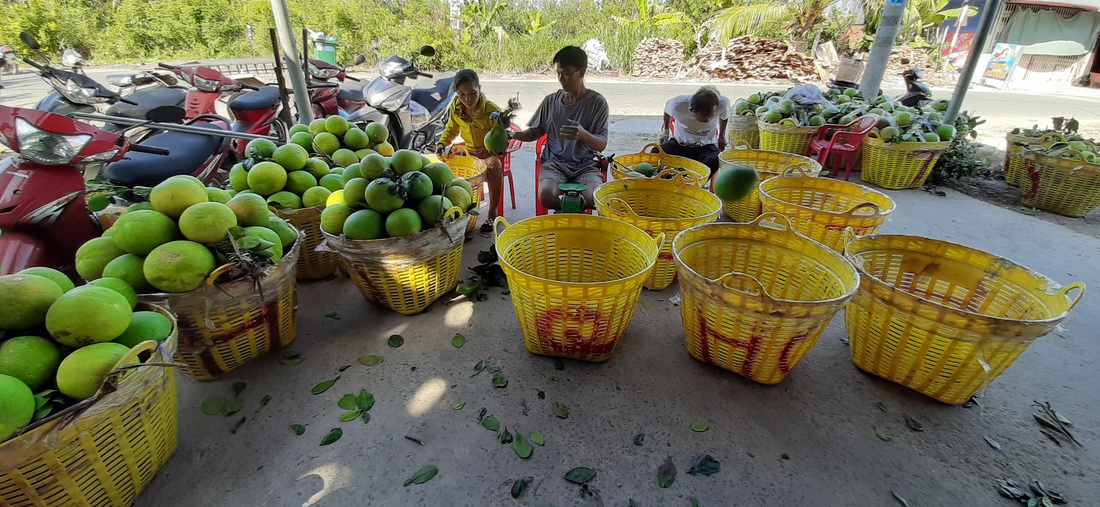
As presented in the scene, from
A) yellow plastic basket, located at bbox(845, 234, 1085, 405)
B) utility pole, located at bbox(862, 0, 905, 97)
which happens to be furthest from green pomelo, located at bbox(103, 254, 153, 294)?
utility pole, located at bbox(862, 0, 905, 97)

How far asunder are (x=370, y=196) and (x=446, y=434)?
3.94 feet

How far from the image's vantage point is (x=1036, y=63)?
55.1ft

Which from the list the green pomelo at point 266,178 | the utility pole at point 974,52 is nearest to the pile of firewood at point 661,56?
the utility pole at point 974,52

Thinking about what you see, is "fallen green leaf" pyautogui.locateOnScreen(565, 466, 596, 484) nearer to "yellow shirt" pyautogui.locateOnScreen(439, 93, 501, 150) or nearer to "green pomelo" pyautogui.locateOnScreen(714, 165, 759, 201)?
"green pomelo" pyautogui.locateOnScreen(714, 165, 759, 201)

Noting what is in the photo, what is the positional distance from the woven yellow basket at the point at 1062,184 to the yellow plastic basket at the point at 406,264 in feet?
16.8

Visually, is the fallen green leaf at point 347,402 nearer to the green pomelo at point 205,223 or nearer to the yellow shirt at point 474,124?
the green pomelo at point 205,223

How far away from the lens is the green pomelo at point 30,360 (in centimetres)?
124

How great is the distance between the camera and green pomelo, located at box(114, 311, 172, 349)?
1.44 metres

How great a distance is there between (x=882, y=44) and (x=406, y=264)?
21.5 feet

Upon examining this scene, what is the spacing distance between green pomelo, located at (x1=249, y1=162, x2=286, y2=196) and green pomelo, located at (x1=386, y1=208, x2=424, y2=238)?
2.52 feet

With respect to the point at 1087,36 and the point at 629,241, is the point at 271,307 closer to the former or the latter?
the point at 629,241

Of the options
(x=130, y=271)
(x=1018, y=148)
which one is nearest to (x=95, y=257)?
(x=130, y=271)

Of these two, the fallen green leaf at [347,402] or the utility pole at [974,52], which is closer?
the fallen green leaf at [347,402]

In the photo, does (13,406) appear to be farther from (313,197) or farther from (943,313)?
(943,313)
